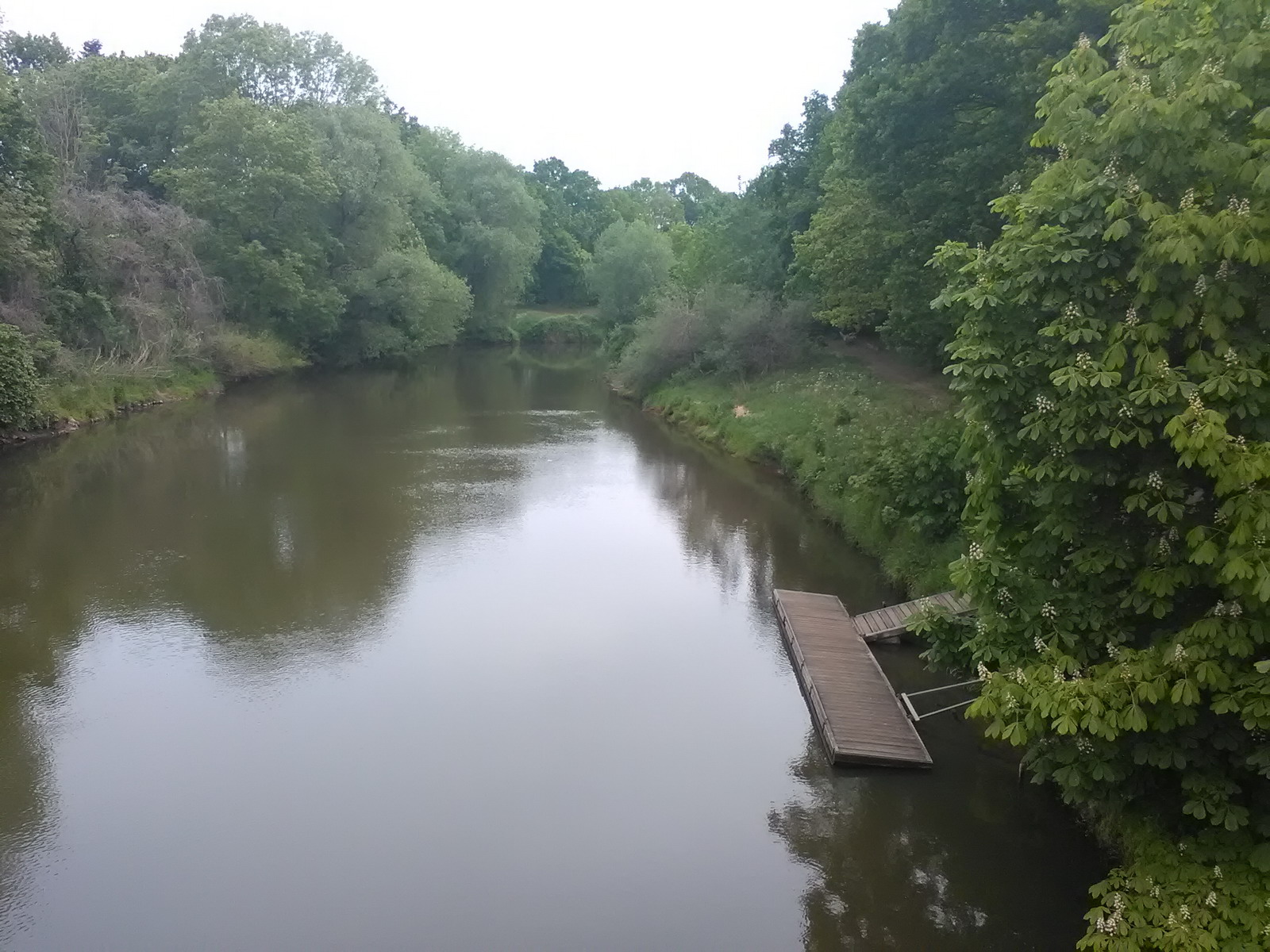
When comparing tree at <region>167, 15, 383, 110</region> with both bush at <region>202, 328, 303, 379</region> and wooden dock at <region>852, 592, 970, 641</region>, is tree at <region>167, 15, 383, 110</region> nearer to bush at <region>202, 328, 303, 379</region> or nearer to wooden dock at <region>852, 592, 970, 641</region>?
bush at <region>202, 328, 303, 379</region>

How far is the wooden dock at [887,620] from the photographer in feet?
44.4

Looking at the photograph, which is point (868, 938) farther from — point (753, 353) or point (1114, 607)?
point (753, 353)

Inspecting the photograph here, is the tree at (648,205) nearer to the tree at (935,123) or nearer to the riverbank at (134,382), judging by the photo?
the riverbank at (134,382)

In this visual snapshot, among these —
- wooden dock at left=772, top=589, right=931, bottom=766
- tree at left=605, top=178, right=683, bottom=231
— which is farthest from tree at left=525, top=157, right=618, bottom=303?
wooden dock at left=772, top=589, right=931, bottom=766

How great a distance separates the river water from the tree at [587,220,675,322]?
39599 mm

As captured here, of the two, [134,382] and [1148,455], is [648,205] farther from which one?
[1148,455]

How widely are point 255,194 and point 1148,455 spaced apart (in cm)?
3885

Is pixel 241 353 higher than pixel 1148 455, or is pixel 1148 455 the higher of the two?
pixel 1148 455

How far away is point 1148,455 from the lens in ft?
23.6

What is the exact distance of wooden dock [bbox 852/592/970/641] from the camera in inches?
533

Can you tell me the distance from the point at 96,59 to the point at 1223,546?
52.9 meters

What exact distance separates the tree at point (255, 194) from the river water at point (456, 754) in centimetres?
2074

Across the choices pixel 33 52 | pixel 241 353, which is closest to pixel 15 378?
pixel 241 353

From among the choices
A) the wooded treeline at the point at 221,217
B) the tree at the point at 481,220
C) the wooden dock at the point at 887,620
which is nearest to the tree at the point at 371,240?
the wooded treeline at the point at 221,217
